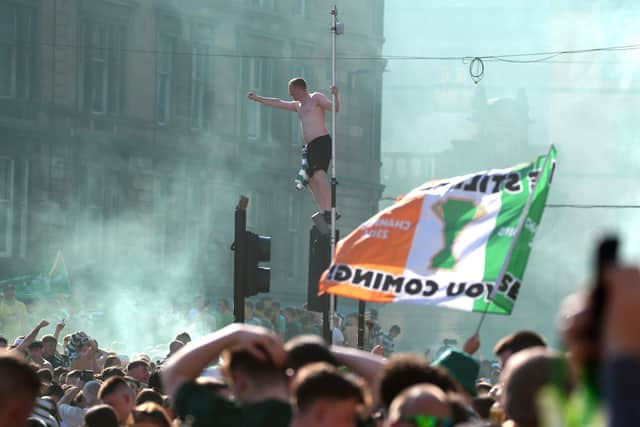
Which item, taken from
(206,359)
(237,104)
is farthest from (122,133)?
(206,359)

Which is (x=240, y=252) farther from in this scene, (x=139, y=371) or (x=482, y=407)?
(x=482, y=407)

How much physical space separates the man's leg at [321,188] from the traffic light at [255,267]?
231cm

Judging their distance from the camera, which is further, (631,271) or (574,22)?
(574,22)

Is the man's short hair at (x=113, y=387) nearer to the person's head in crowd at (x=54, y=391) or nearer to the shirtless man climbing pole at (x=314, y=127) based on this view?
the person's head in crowd at (x=54, y=391)

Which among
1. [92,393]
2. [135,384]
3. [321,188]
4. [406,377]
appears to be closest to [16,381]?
[406,377]

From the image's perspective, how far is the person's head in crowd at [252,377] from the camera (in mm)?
4250

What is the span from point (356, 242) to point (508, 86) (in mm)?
50969

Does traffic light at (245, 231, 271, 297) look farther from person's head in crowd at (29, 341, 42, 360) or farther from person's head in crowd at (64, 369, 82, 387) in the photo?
person's head in crowd at (29, 341, 42, 360)

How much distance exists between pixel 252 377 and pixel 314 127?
11.6m

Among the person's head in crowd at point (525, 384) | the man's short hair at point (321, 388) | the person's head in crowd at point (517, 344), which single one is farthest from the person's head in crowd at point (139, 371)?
the person's head in crowd at point (525, 384)

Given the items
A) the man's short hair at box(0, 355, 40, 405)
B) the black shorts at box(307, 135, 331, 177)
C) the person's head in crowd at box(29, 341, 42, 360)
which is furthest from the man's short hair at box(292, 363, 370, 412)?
the black shorts at box(307, 135, 331, 177)

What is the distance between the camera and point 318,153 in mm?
16016

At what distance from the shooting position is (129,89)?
116 ft

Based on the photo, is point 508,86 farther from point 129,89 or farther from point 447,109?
point 129,89
